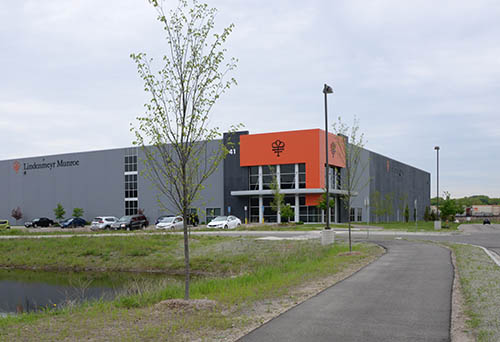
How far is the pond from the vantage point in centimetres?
1728

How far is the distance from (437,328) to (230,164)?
191ft

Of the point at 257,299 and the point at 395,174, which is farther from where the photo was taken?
the point at 395,174

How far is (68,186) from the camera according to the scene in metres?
Answer: 77.9

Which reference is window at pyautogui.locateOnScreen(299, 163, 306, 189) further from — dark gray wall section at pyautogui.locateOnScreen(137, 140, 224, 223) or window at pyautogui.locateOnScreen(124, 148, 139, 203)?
window at pyautogui.locateOnScreen(124, 148, 139, 203)

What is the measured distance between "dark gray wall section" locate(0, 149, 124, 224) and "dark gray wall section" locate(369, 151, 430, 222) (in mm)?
37728

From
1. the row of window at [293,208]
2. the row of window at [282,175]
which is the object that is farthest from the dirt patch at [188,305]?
the row of window at [293,208]

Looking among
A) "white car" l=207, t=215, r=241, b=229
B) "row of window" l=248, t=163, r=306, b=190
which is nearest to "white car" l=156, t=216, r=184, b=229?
"white car" l=207, t=215, r=241, b=229

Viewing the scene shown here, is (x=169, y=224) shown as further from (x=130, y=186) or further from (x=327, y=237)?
(x=130, y=186)

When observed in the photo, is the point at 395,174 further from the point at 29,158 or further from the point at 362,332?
the point at 362,332

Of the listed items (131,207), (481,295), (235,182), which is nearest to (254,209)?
Result: (235,182)

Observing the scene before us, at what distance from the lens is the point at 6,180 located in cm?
8481

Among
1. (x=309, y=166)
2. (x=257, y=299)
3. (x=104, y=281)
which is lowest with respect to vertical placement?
(x=104, y=281)

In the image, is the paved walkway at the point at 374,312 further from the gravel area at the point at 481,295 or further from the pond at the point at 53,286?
the pond at the point at 53,286

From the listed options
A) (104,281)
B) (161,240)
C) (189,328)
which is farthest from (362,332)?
(161,240)
